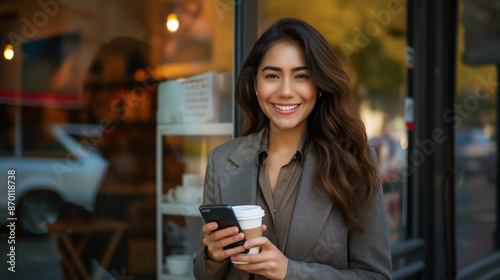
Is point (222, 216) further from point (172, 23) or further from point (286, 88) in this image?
point (172, 23)

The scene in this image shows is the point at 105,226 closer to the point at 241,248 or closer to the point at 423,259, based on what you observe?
the point at 241,248

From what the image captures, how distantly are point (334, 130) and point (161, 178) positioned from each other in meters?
1.51

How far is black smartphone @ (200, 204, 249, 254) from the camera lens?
146cm

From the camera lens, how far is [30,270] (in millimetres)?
2568

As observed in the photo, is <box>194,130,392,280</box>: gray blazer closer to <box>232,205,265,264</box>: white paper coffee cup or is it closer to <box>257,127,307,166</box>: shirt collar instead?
<box>257,127,307,166</box>: shirt collar

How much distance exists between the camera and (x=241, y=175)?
77.3 inches

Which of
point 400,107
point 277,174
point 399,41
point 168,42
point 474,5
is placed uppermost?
point 474,5

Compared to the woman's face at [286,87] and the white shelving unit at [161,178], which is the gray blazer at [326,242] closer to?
the woman's face at [286,87]

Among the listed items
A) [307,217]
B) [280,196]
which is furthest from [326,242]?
[280,196]

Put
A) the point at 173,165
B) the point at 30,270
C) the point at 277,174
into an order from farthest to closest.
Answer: the point at 173,165 < the point at 30,270 < the point at 277,174

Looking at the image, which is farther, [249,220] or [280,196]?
[280,196]

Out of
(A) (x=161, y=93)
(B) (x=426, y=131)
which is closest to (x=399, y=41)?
(B) (x=426, y=131)

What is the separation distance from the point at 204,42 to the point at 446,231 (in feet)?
8.19

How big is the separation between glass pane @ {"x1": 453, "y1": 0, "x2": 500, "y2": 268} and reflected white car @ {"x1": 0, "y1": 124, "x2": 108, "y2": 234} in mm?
3737
